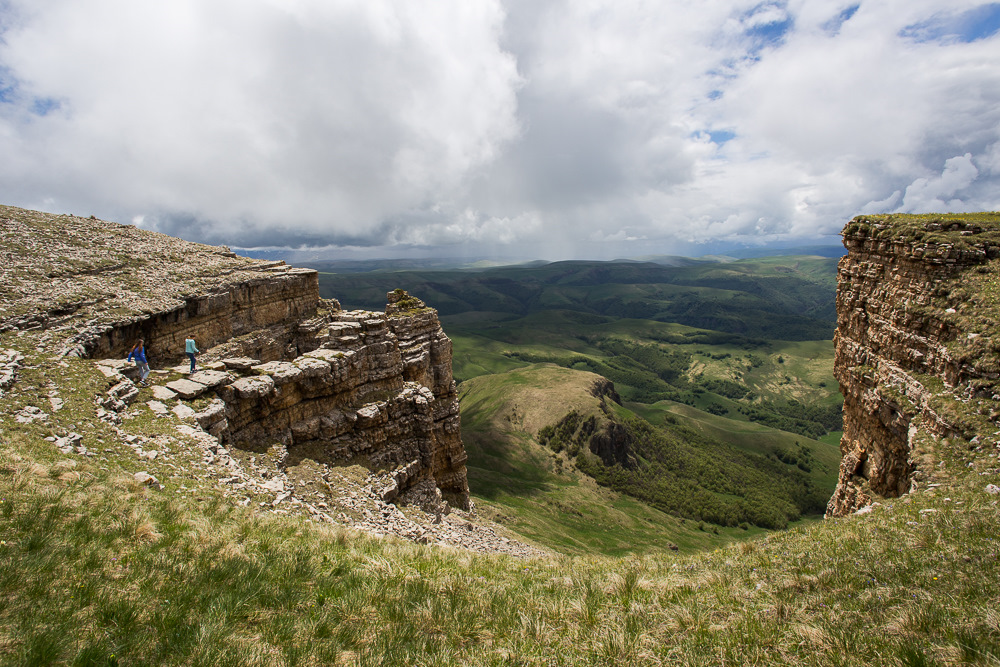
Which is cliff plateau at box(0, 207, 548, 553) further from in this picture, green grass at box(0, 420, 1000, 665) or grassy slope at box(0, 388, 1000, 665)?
green grass at box(0, 420, 1000, 665)

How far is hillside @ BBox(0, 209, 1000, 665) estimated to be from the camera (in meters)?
8.34

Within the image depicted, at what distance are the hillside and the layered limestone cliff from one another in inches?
225

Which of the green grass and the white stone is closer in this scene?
the green grass

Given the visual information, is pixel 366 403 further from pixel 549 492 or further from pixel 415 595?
pixel 549 492

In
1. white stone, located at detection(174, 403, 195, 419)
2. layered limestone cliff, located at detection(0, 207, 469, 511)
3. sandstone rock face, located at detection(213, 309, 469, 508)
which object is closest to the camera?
white stone, located at detection(174, 403, 195, 419)

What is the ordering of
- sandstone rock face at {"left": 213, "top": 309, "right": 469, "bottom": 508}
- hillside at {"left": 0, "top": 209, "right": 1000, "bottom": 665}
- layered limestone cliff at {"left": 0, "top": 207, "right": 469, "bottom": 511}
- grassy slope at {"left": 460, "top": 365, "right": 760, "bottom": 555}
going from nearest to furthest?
hillside at {"left": 0, "top": 209, "right": 1000, "bottom": 665} → layered limestone cliff at {"left": 0, "top": 207, "right": 469, "bottom": 511} → sandstone rock face at {"left": 213, "top": 309, "right": 469, "bottom": 508} → grassy slope at {"left": 460, "top": 365, "right": 760, "bottom": 555}

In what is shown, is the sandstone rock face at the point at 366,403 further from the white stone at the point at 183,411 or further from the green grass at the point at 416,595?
the green grass at the point at 416,595

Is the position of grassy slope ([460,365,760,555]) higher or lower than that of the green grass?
lower

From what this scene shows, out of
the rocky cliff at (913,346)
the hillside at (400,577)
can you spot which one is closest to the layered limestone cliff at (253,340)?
the hillside at (400,577)

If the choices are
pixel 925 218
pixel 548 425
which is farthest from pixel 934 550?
pixel 548 425

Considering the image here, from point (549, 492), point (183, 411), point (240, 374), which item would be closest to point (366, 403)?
point (240, 374)

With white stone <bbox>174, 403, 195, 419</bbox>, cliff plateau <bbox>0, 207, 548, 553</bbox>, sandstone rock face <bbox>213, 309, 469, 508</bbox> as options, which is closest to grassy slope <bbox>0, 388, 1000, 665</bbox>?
cliff plateau <bbox>0, 207, 548, 553</bbox>

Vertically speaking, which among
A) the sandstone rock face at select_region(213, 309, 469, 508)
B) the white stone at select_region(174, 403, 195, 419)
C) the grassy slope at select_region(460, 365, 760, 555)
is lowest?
the grassy slope at select_region(460, 365, 760, 555)

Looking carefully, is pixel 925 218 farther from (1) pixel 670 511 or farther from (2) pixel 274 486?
(1) pixel 670 511
